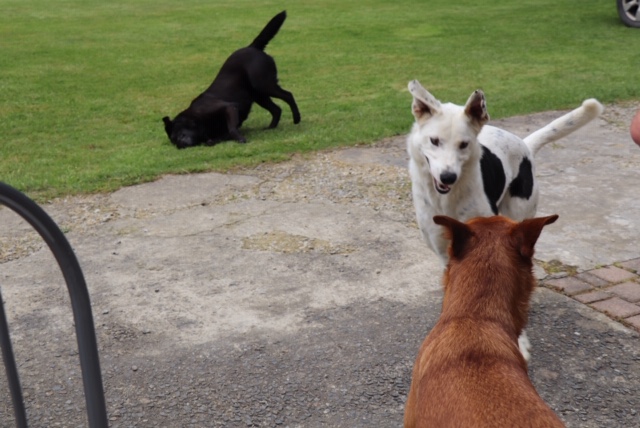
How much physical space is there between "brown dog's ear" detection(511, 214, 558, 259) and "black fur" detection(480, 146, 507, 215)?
1.64 m

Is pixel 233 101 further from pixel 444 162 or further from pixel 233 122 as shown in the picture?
→ pixel 444 162

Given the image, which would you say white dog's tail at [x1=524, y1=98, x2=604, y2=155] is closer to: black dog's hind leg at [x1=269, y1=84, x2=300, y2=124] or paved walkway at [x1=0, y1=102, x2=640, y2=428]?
paved walkway at [x1=0, y1=102, x2=640, y2=428]

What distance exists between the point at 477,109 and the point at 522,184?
2.01ft

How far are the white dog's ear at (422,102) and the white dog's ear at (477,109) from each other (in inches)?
7.0

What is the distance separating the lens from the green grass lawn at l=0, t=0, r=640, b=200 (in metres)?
8.30

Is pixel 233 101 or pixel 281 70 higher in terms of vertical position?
pixel 233 101

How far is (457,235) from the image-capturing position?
10.4 feet

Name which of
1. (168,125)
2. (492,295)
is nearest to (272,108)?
(168,125)

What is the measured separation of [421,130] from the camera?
16.0 feet

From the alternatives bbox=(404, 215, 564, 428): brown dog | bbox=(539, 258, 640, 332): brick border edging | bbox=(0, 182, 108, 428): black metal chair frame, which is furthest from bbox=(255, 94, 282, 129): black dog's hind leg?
bbox=(0, 182, 108, 428): black metal chair frame

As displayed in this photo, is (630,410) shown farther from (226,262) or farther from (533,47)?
(533,47)

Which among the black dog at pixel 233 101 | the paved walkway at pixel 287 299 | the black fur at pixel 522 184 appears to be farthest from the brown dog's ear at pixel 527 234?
the black dog at pixel 233 101

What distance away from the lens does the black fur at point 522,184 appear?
16.8 feet

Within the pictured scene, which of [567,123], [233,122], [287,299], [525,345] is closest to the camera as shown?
[525,345]
